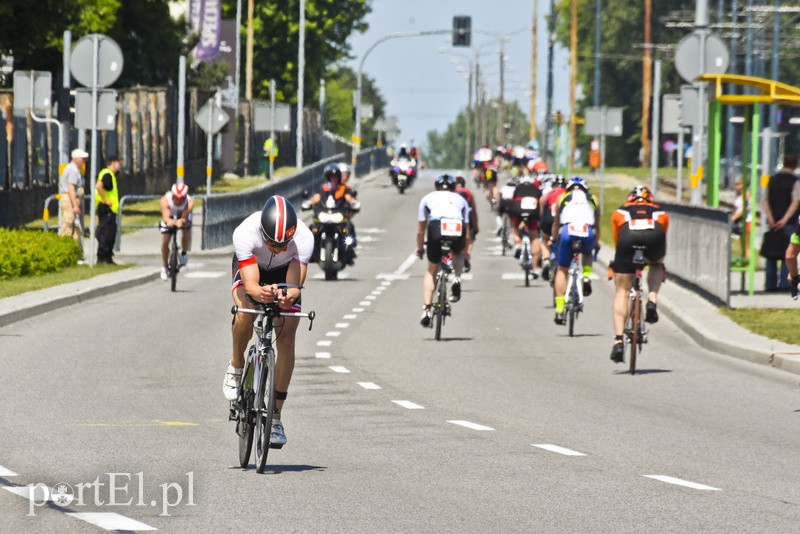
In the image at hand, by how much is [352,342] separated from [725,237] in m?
6.02

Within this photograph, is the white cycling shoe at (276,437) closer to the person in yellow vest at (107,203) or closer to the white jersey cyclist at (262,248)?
Result: the white jersey cyclist at (262,248)

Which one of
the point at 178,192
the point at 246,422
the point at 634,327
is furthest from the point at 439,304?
the point at 246,422

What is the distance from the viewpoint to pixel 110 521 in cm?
851

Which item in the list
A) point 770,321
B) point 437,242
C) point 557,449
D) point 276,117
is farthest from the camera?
point 276,117

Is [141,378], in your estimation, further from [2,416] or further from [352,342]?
[352,342]

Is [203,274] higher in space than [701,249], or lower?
lower

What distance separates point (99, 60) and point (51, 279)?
11.3 feet

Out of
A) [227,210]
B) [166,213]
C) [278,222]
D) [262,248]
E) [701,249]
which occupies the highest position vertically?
[278,222]

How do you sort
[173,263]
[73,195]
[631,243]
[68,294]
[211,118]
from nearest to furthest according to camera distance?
[631,243]
[68,294]
[173,263]
[73,195]
[211,118]

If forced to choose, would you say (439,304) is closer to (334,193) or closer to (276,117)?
(334,193)

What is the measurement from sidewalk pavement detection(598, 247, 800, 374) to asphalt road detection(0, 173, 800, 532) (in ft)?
0.67

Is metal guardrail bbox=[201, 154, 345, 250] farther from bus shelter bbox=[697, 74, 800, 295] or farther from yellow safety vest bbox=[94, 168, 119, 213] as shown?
bus shelter bbox=[697, 74, 800, 295]

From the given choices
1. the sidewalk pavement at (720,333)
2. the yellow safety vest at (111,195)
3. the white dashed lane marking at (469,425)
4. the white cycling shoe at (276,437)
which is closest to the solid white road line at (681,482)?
the white cycling shoe at (276,437)

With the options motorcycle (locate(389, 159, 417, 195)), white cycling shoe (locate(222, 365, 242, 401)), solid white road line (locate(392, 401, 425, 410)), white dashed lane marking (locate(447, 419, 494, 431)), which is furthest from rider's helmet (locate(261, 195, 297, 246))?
motorcycle (locate(389, 159, 417, 195))
